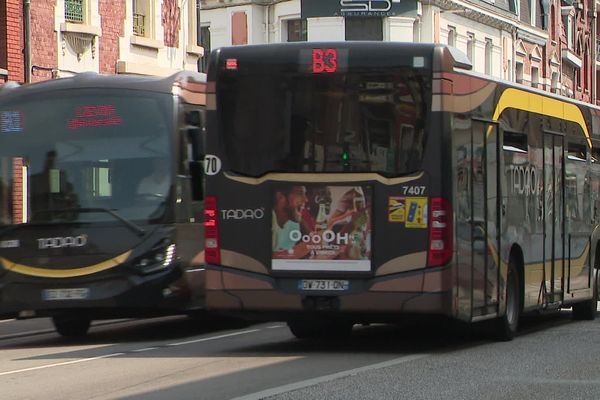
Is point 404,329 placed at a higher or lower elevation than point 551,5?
lower

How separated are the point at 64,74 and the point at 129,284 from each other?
14.1 m

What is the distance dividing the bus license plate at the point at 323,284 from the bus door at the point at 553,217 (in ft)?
12.8

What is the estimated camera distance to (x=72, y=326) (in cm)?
1877

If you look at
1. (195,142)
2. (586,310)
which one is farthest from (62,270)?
(586,310)

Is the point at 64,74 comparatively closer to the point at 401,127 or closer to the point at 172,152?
the point at 172,152

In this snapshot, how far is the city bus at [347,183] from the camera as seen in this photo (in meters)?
14.4

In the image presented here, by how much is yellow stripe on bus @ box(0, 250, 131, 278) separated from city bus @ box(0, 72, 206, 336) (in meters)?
0.01

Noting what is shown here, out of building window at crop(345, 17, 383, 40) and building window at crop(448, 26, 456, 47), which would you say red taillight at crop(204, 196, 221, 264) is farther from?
building window at crop(448, 26, 456, 47)

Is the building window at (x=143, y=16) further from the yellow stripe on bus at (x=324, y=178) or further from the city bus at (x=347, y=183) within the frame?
the yellow stripe on bus at (x=324, y=178)

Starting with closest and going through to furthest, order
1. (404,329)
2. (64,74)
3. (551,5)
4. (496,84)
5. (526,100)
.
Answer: (496,84), (526,100), (404,329), (64,74), (551,5)

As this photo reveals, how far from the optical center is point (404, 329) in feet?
60.2

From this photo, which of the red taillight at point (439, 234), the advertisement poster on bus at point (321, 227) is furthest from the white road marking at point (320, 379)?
the advertisement poster on bus at point (321, 227)

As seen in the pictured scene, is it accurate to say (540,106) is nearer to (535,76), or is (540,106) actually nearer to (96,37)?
(96,37)

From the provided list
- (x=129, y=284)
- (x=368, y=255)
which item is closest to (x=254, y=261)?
(x=368, y=255)
